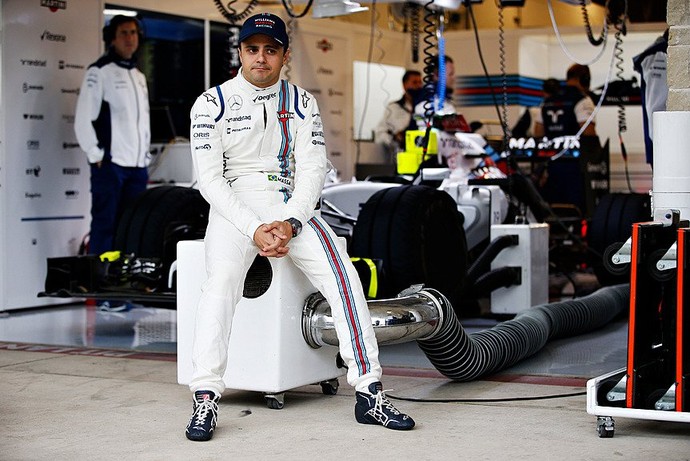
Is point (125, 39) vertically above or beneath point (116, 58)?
above

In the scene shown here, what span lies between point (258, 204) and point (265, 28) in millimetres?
702

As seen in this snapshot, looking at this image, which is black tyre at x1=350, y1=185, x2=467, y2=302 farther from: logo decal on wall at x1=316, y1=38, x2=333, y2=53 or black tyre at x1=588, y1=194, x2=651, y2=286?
logo decal on wall at x1=316, y1=38, x2=333, y2=53

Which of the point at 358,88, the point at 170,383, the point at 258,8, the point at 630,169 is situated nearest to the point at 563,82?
the point at 630,169

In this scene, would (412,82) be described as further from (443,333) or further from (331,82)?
(443,333)

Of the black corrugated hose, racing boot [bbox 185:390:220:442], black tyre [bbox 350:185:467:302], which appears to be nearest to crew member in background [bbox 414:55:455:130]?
black tyre [bbox 350:185:467:302]

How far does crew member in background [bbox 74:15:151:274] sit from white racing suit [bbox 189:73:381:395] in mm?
4097

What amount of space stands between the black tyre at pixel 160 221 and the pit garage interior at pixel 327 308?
0.02 metres

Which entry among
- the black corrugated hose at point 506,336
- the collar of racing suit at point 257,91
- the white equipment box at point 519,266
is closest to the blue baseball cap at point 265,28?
the collar of racing suit at point 257,91

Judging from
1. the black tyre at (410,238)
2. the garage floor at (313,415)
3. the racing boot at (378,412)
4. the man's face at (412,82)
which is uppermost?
the man's face at (412,82)

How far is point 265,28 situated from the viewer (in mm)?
4746

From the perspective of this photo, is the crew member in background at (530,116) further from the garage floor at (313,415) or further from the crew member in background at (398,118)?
the garage floor at (313,415)

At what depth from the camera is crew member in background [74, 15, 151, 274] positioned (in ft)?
29.0

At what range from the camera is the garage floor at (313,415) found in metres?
4.06

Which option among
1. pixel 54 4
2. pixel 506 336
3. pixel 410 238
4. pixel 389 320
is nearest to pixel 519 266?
pixel 410 238
